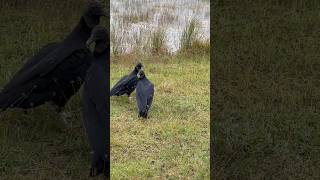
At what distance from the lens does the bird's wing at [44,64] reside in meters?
5.09

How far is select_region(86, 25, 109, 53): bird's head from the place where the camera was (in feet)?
14.7

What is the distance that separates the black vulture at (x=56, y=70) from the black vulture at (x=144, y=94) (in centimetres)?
89

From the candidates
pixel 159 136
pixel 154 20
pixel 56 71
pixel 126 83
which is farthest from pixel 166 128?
pixel 56 71

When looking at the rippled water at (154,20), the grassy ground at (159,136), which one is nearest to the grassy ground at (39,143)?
the grassy ground at (159,136)

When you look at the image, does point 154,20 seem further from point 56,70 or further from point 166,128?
point 56,70

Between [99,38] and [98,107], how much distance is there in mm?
643

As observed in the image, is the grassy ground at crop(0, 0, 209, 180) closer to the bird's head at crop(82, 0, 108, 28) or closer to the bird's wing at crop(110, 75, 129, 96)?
the bird's wing at crop(110, 75, 129, 96)

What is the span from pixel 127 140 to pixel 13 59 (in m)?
3.75

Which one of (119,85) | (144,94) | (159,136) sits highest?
(119,85)

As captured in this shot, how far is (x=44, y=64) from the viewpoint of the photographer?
201 inches

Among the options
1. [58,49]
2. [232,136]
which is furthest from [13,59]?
[232,136]

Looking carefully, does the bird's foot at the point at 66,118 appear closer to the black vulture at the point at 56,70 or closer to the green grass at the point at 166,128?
the black vulture at the point at 56,70

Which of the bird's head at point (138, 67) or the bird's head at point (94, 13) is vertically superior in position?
the bird's head at point (94, 13)

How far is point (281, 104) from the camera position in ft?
21.6
